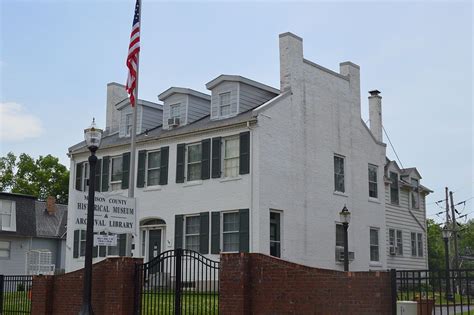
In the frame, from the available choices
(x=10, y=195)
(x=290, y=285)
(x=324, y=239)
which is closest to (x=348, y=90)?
(x=324, y=239)

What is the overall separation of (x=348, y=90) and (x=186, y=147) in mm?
8708

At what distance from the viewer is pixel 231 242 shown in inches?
992

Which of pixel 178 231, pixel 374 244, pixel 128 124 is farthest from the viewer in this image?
pixel 128 124

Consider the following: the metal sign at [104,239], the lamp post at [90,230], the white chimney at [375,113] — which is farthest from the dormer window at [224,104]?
the lamp post at [90,230]

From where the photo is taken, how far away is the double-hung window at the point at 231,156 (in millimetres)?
25766

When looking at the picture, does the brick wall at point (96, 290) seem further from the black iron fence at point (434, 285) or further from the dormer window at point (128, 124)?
the dormer window at point (128, 124)

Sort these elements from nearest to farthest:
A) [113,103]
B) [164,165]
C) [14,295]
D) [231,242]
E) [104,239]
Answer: [104,239]
[14,295]
[231,242]
[164,165]
[113,103]

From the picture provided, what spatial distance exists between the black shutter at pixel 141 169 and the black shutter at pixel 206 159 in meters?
3.63

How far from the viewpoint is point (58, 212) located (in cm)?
4703

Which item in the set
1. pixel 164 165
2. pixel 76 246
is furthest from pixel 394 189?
pixel 76 246

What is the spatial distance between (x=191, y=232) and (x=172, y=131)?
4770mm

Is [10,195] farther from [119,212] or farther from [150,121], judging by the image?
[119,212]

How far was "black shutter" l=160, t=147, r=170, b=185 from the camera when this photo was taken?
28141mm

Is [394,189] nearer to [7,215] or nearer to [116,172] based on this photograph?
[116,172]
